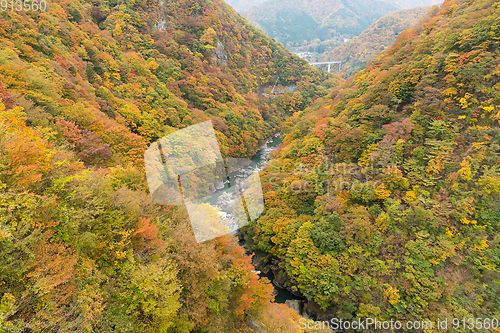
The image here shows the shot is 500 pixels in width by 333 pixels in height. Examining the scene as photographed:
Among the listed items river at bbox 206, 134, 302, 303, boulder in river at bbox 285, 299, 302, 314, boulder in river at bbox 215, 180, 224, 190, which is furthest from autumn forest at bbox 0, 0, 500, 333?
boulder in river at bbox 215, 180, 224, 190

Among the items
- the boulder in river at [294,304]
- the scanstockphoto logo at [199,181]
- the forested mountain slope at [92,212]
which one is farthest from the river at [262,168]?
the forested mountain slope at [92,212]

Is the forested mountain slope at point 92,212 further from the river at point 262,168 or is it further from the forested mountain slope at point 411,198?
the forested mountain slope at point 411,198

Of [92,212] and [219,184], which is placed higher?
[92,212]

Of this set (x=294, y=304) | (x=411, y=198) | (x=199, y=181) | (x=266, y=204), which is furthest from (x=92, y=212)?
(x=411, y=198)

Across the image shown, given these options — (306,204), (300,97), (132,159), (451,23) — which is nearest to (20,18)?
(132,159)

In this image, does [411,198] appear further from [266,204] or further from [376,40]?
[376,40]

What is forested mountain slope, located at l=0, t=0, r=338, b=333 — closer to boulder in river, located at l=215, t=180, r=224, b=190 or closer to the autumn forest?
the autumn forest
